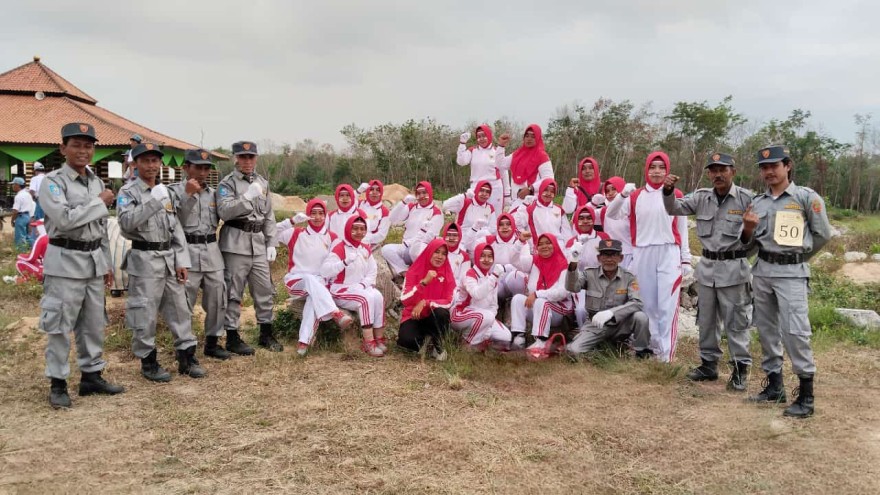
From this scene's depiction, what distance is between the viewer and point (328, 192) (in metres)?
28.8

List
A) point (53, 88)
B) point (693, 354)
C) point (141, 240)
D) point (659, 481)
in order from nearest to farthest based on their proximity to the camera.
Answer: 1. point (659, 481)
2. point (141, 240)
3. point (693, 354)
4. point (53, 88)

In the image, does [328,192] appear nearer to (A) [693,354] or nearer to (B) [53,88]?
(B) [53,88]

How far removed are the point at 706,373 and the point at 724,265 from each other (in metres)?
1.03

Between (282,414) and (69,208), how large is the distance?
7.07 ft

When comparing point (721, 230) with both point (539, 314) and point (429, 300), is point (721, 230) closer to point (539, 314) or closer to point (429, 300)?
point (539, 314)

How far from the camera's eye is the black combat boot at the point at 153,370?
16.6ft

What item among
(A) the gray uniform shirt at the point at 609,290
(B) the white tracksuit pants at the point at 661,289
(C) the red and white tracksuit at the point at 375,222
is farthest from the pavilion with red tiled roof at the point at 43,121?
(B) the white tracksuit pants at the point at 661,289

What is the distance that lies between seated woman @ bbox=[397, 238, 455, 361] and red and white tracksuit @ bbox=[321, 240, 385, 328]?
301 mm

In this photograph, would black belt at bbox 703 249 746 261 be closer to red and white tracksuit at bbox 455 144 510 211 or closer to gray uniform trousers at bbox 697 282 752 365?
gray uniform trousers at bbox 697 282 752 365

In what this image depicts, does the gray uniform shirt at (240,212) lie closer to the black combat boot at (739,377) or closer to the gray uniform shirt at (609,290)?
the gray uniform shirt at (609,290)

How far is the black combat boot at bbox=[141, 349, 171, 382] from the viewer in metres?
5.06

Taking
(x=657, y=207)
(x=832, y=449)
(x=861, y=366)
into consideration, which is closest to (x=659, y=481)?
(x=832, y=449)

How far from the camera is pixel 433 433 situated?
13.1ft

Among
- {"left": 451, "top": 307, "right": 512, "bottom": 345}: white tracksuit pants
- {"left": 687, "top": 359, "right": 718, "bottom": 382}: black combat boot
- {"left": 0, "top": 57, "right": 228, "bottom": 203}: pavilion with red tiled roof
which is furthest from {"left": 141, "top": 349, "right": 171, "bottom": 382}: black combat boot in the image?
{"left": 0, "top": 57, "right": 228, "bottom": 203}: pavilion with red tiled roof
